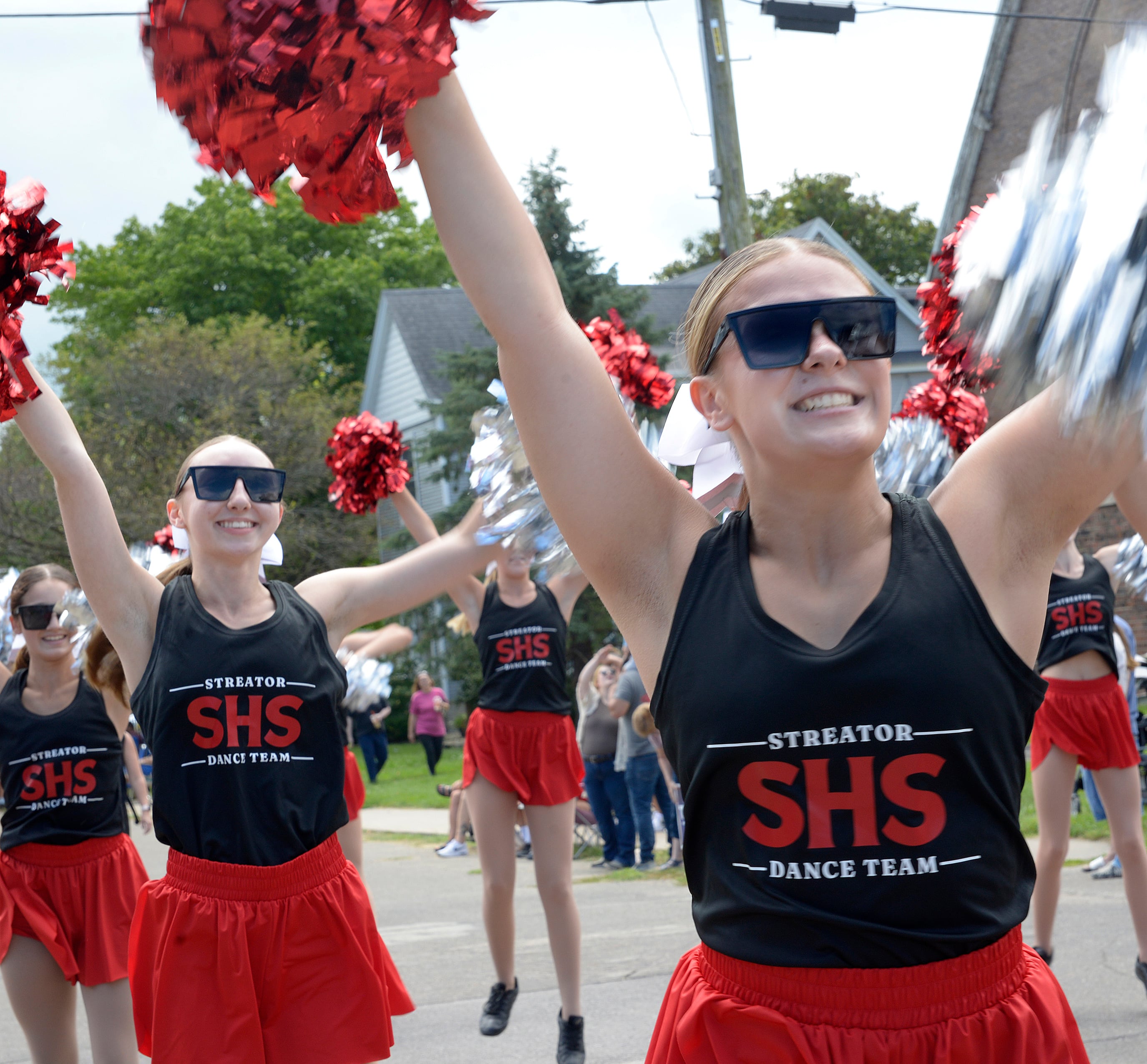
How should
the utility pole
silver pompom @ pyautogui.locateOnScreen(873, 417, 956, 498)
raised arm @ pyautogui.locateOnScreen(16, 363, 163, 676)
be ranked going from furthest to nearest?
the utility pole, silver pompom @ pyautogui.locateOnScreen(873, 417, 956, 498), raised arm @ pyautogui.locateOnScreen(16, 363, 163, 676)

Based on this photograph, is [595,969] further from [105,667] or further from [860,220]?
[860,220]

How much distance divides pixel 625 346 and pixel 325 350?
129 feet

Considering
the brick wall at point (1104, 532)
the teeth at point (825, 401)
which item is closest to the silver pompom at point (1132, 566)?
the teeth at point (825, 401)

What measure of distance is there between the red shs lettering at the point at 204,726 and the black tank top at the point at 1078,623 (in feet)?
13.8

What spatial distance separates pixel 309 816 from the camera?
3557 mm

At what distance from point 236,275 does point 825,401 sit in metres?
44.1

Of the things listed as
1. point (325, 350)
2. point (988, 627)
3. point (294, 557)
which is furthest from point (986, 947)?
point (325, 350)

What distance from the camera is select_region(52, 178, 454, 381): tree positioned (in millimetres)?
42594

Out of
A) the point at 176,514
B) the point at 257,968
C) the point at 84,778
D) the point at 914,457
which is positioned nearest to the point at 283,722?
the point at 257,968

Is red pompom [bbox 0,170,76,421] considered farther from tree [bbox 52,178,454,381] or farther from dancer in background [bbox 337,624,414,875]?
tree [bbox 52,178,454,381]

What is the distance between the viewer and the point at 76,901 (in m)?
4.48

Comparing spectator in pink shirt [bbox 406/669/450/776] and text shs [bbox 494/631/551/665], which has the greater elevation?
text shs [bbox 494/631/551/665]

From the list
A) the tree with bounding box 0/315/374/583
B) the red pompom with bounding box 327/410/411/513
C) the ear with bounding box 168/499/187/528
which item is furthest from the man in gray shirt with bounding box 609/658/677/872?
the tree with bounding box 0/315/374/583

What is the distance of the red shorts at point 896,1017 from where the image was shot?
5.24 ft
